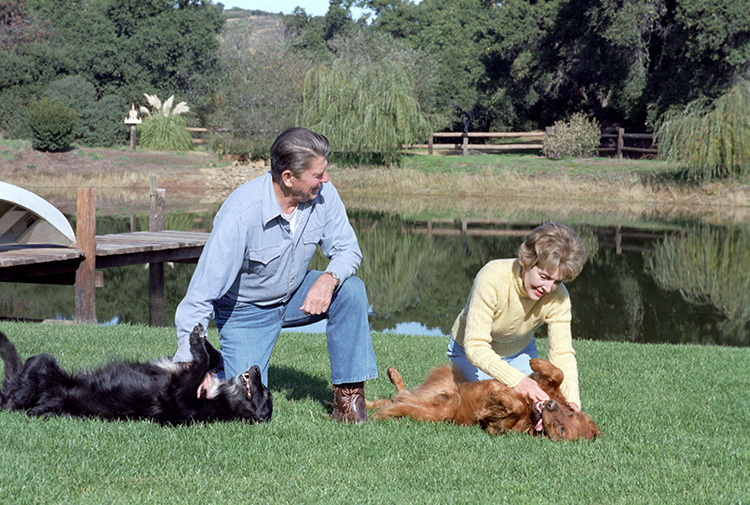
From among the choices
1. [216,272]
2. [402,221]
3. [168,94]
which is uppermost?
[168,94]

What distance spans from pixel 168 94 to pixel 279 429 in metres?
46.7

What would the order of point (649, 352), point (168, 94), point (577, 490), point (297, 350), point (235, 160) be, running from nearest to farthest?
point (577, 490) → point (297, 350) → point (649, 352) → point (235, 160) → point (168, 94)

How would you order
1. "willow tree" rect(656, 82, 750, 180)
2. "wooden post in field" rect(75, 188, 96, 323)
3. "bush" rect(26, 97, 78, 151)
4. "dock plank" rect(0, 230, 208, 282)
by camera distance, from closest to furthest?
"dock plank" rect(0, 230, 208, 282)
"wooden post in field" rect(75, 188, 96, 323)
"willow tree" rect(656, 82, 750, 180)
"bush" rect(26, 97, 78, 151)

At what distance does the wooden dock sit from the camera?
8.76 meters

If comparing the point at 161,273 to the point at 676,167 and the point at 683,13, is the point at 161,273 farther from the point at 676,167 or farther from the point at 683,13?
the point at 683,13

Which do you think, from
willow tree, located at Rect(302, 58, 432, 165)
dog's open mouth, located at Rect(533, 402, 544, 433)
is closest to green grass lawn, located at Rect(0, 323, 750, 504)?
dog's open mouth, located at Rect(533, 402, 544, 433)

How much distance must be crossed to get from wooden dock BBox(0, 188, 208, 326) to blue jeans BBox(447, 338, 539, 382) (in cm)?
550

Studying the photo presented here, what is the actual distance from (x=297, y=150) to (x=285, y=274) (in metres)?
0.76

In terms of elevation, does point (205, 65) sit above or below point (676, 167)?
above

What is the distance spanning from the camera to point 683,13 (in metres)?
30.8

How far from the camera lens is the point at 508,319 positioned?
178 inches

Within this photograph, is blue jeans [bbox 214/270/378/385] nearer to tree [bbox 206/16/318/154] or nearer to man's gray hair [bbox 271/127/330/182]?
man's gray hair [bbox 271/127/330/182]

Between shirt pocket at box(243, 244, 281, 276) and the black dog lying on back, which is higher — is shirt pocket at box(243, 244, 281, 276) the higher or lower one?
the higher one

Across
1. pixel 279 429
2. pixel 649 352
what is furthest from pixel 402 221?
pixel 279 429
